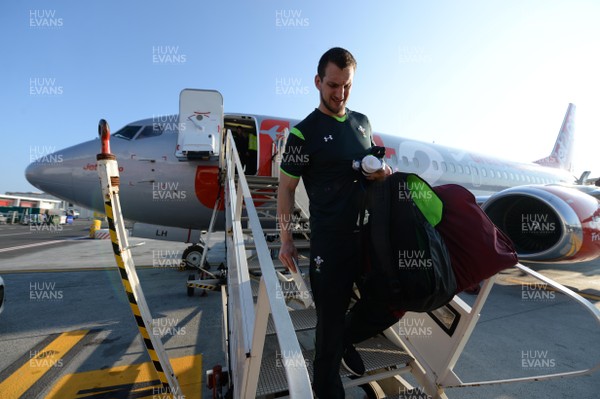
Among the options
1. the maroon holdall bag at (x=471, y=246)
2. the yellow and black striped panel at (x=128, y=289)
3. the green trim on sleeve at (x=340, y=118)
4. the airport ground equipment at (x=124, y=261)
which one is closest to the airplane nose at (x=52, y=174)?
the airport ground equipment at (x=124, y=261)

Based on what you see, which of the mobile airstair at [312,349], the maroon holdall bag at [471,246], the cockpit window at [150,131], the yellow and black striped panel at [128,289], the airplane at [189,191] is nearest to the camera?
the mobile airstair at [312,349]

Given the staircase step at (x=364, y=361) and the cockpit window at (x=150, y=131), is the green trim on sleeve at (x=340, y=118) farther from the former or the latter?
the cockpit window at (x=150, y=131)

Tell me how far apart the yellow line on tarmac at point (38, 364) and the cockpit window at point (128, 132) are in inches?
151

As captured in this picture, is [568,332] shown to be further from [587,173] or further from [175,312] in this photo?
[587,173]

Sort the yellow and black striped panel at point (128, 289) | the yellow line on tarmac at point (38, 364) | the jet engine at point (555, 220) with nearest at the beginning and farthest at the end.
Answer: the yellow and black striped panel at point (128, 289) → the yellow line on tarmac at point (38, 364) → the jet engine at point (555, 220)

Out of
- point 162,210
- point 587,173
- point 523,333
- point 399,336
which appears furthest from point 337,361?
point 587,173

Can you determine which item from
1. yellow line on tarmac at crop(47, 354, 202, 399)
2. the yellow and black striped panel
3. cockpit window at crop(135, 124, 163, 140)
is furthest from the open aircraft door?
yellow line on tarmac at crop(47, 354, 202, 399)

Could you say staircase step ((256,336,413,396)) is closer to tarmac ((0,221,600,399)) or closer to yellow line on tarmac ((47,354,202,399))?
tarmac ((0,221,600,399))

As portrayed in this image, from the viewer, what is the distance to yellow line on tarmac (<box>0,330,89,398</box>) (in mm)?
2691

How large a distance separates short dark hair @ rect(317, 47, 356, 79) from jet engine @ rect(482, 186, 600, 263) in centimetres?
552

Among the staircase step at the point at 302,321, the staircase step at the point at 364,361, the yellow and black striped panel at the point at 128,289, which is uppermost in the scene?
the yellow and black striped panel at the point at 128,289

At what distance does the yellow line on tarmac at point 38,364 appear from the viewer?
269 centimetres

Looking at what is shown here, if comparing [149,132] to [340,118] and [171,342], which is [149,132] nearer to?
[171,342]

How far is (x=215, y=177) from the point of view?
19.4 ft
